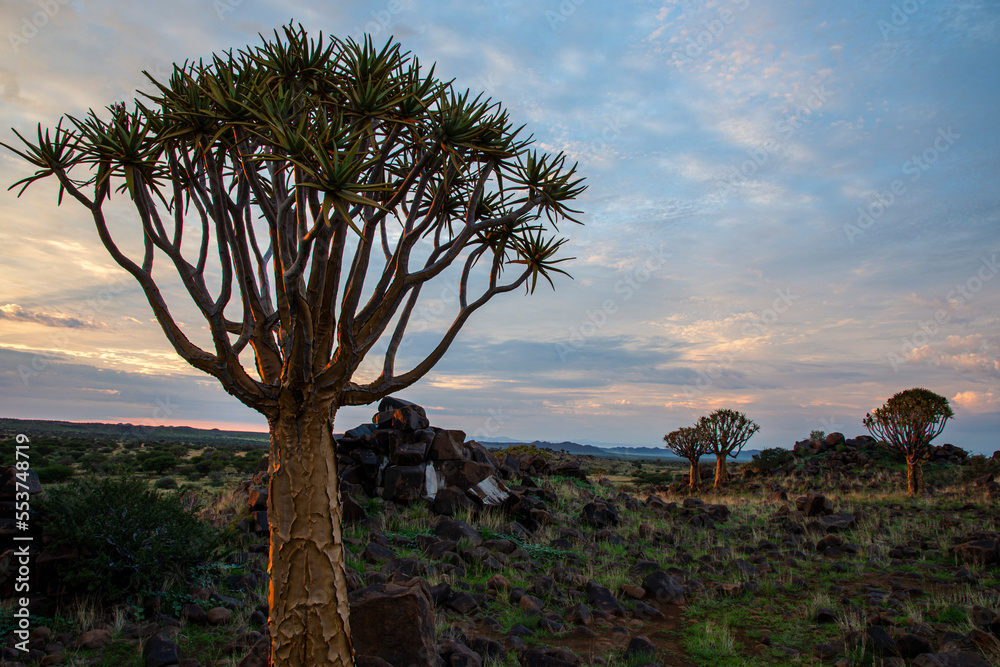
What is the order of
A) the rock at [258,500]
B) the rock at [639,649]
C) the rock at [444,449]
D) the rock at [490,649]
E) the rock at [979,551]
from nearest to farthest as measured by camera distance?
the rock at [490,649]
the rock at [639,649]
the rock at [979,551]
the rock at [258,500]
the rock at [444,449]

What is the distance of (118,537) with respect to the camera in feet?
25.2

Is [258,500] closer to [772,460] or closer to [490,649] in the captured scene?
[490,649]

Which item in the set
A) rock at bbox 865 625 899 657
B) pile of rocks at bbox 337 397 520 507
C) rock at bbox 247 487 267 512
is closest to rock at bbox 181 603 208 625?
rock at bbox 247 487 267 512

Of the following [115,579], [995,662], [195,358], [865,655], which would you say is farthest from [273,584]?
[995,662]

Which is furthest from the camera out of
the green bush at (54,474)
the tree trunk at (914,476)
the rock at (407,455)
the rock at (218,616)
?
the tree trunk at (914,476)

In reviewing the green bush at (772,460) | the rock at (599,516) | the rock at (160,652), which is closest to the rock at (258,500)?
the rock at (160,652)

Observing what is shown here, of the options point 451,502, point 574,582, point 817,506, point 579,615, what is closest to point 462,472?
point 451,502

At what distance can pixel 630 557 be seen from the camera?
11.8 meters

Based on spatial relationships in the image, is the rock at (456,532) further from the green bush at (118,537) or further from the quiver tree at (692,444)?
the quiver tree at (692,444)

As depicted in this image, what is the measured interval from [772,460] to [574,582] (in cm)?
2799

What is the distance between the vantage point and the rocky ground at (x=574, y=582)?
20.8 ft

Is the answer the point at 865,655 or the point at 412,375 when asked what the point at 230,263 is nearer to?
the point at 412,375

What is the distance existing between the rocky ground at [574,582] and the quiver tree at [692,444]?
11857 millimetres

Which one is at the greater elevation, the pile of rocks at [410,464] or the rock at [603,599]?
the pile of rocks at [410,464]
